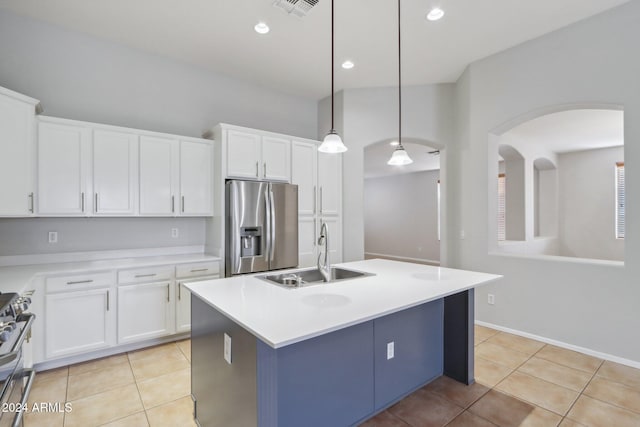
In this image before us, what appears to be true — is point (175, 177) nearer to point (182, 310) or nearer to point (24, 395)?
point (182, 310)

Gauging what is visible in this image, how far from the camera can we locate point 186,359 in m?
2.86

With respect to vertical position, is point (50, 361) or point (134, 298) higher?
point (134, 298)

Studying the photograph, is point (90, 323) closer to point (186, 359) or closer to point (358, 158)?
point (186, 359)

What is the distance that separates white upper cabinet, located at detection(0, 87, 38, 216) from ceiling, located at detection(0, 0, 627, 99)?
974 millimetres

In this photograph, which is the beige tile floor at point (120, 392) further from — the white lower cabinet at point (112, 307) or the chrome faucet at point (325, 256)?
the chrome faucet at point (325, 256)

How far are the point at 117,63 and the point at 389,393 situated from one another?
4.00 meters

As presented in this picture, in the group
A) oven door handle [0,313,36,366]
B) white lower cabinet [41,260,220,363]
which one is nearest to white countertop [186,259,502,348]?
oven door handle [0,313,36,366]

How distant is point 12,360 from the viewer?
3.84 feet

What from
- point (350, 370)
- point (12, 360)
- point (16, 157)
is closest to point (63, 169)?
point (16, 157)

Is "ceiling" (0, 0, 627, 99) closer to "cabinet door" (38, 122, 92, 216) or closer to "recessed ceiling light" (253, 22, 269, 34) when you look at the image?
"recessed ceiling light" (253, 22, 269, 34)

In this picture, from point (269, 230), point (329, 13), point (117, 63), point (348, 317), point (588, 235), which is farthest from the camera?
point (588, 235)

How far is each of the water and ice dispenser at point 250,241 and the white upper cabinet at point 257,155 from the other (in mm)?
622

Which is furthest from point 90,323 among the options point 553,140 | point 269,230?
point 553,140

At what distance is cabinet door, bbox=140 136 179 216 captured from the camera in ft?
10.4
